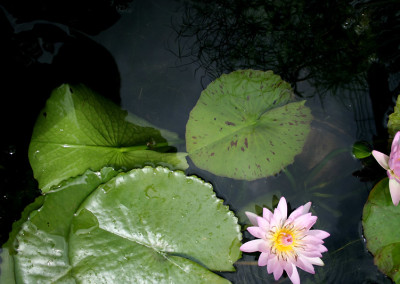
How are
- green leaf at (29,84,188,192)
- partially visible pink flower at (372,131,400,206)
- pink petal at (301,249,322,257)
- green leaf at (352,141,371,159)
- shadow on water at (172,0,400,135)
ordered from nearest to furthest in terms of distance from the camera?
pink petal at (301,249,322,257) < partially visible pink flower at (372,131,400,206) < green leaf at (29,84,188,192) < green leaf at (352,141,371,159) < shadow on water at (172,0,400,135)

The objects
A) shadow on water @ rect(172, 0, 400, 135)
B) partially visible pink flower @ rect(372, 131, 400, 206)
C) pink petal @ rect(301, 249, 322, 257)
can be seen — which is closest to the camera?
pink petal @ rect(301, 249, 322, 257)

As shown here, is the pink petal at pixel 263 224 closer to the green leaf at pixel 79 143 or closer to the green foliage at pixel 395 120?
the green leaf at pixel 79 143

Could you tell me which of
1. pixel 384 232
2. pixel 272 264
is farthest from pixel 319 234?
pixel 384 232

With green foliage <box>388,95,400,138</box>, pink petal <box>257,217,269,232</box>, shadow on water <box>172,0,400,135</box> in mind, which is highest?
shadow on water <box>172,0,400,135</box>

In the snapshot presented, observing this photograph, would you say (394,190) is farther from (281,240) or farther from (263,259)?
(263,259)

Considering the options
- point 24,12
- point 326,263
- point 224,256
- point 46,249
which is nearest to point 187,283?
point 224,256

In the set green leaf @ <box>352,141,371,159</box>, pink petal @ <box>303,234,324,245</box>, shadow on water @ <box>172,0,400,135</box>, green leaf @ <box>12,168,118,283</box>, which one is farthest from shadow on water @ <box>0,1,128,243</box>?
green leaf @ <box>352,141,371,159</box>

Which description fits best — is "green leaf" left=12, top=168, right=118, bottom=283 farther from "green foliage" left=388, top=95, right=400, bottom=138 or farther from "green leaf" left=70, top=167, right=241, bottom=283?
"green foliage" left=388, top=95, right=400, bottom=138
